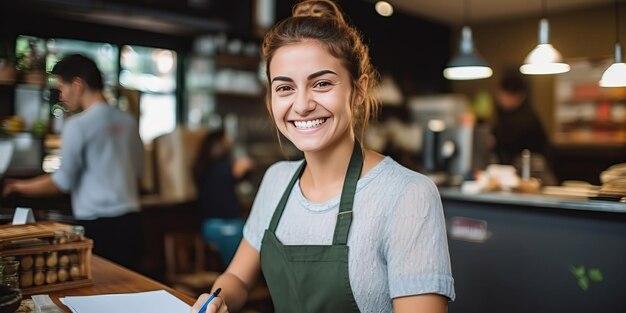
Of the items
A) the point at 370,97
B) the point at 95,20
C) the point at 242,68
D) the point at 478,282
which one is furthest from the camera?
the point at 242,68

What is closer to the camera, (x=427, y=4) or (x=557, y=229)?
(x=557, y=229)

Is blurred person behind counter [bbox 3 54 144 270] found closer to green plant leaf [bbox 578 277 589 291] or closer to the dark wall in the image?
green plant leaf [bbox 578 277 589 291]

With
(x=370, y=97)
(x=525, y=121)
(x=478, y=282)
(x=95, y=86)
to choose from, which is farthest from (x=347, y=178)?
(x=525, y=121)

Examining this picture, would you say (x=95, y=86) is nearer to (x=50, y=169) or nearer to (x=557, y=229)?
(x=50, y=169)

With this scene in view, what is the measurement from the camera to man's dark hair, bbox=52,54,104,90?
91.4 inches

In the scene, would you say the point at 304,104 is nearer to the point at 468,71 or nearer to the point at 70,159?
the point at 70,159

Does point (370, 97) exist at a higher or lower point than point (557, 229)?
higher

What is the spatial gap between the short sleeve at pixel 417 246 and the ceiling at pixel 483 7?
238 inches

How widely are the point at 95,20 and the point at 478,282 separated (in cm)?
347

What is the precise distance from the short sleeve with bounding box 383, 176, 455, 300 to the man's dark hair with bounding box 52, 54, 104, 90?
5.19ft

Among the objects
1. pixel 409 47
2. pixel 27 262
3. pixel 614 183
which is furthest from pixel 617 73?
pixel 409 47

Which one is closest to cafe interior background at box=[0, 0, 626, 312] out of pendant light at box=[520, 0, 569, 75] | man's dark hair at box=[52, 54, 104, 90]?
man's dark hair at box=[52, 54, 104, 90]

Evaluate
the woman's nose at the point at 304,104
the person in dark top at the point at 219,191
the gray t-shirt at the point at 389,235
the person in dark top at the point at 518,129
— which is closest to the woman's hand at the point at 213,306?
the gray t-shirt at the point at 389,235

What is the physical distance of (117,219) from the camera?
9.38 feet
